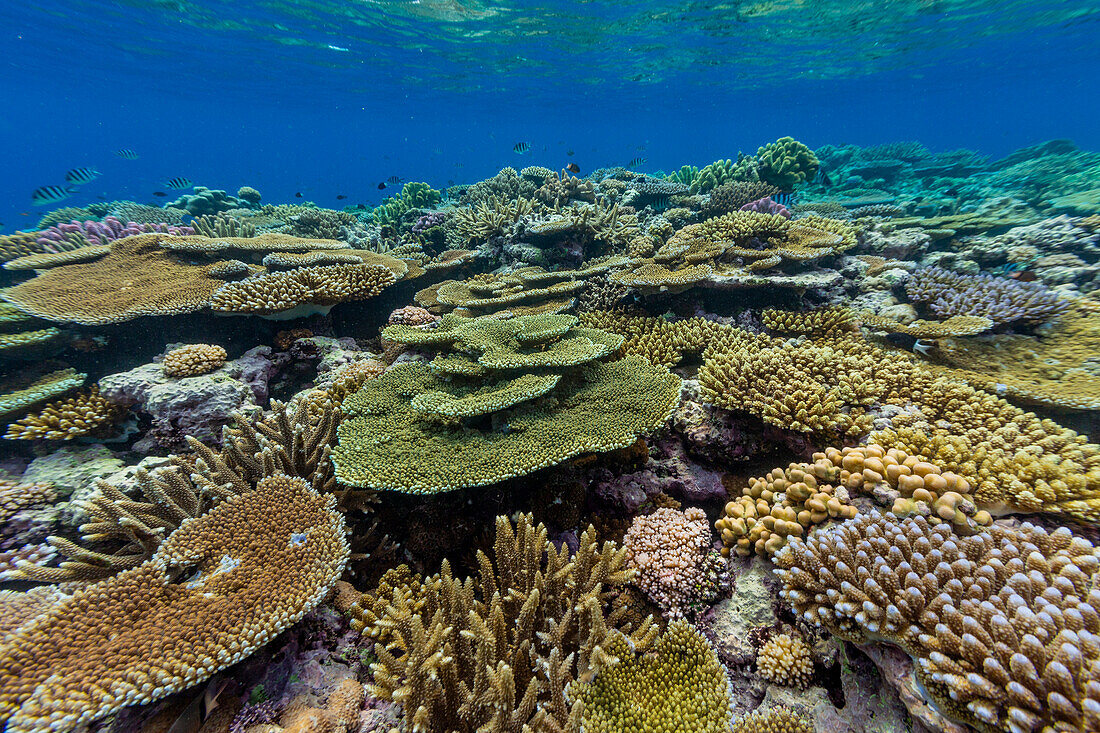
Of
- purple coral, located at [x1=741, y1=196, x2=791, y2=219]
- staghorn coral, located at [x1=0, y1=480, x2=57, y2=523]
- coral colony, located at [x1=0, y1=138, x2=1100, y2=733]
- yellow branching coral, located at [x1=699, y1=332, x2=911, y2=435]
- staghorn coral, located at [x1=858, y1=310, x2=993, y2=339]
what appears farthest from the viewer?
purple coral, located at [x1=741, y1=196, x2=791, y2=219]

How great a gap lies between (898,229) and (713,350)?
9.40 m

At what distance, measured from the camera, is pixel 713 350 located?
550 cm

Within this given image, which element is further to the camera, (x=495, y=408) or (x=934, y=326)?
(x=934, y=326)

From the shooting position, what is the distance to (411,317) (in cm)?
755

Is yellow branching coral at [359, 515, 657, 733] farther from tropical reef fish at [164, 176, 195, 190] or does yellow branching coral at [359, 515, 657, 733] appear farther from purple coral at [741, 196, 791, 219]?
tropical reef fish at [164, 176, 195, 190]

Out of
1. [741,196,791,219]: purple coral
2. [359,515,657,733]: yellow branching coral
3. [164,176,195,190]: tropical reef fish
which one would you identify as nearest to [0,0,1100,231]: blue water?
[164,176,195,190]: tropical reef fish

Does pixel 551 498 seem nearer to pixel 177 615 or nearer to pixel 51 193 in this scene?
pixel 177 615

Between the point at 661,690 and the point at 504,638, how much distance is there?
1122 mm

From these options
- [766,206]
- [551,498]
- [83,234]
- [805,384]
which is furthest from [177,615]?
[83,234]

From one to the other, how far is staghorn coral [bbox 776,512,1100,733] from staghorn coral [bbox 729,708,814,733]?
0.57m

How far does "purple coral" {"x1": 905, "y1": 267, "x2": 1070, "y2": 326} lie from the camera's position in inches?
229

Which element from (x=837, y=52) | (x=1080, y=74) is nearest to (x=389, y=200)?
(x=837, y=52)

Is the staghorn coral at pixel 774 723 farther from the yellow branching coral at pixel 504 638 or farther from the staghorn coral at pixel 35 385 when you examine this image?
the staghorn coral at pixel 35 385

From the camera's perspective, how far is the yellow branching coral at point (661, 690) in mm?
2506
